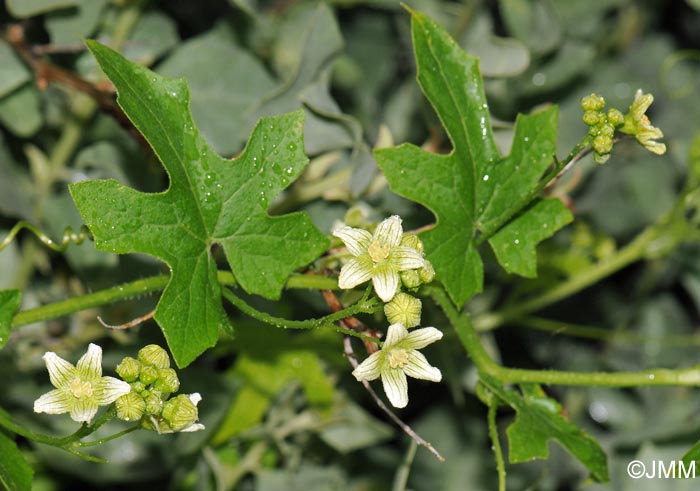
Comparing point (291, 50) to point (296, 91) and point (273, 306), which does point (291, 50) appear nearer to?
point (296, 91)

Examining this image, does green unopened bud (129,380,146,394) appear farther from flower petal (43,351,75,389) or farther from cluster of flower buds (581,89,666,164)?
cluster of flower buds (581,89,666,164)

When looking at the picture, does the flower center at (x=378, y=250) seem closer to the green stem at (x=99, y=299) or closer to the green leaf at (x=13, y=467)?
the green stem at (x=99, y=299)

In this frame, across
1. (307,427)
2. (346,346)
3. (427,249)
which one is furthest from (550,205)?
(307,427)

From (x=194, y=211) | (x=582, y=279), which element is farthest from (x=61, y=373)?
(x=582, y=279)

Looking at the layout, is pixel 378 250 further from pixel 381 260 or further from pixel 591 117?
pixel 591 117

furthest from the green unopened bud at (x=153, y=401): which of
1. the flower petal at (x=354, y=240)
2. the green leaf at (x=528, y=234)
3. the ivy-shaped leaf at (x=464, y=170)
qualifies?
the green leaf at (x=528, y=234)

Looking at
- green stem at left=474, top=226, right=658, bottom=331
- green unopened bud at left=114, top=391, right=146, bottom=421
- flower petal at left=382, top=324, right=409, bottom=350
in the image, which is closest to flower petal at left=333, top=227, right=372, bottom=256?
flower petal at left=382, top=324, right=409, bottom=350

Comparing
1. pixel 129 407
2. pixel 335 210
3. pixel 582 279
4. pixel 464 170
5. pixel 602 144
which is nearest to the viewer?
pixel 129 407
